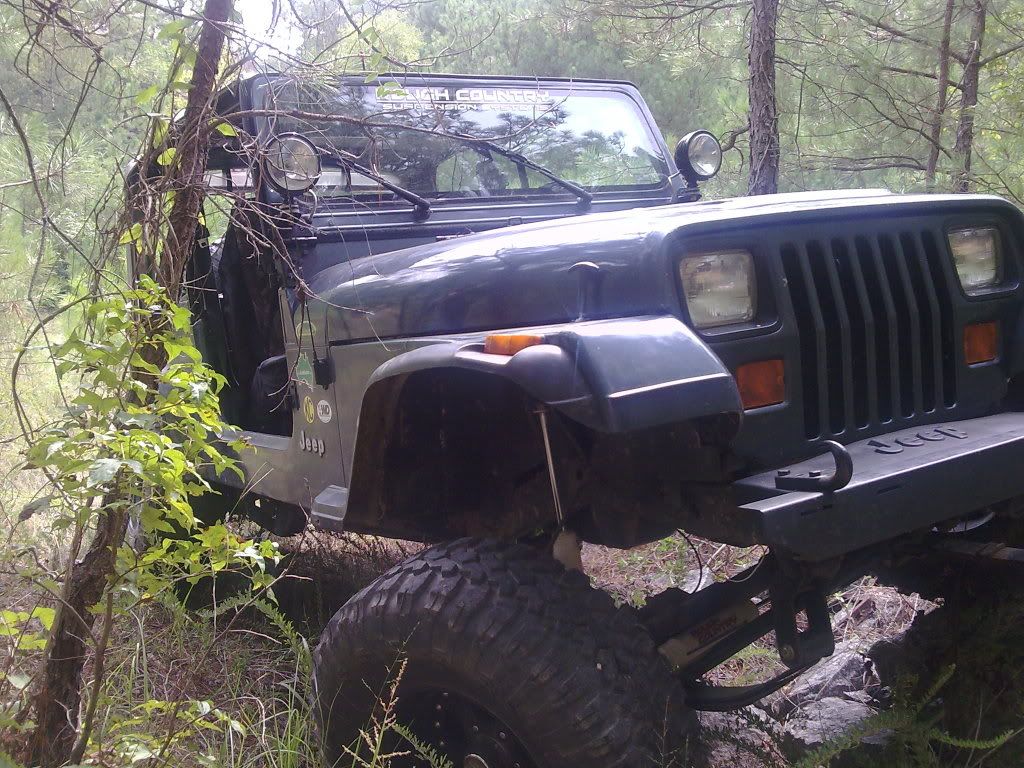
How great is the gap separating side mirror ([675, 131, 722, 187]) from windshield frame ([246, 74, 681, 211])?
0.05 meters

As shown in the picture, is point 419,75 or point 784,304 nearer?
point 784,304

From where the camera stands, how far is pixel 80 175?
4.43 m

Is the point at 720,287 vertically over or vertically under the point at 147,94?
under

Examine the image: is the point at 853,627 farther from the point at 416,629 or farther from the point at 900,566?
the point at 416,629

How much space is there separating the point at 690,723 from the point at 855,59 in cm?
550

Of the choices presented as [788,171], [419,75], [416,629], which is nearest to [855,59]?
[788,171]

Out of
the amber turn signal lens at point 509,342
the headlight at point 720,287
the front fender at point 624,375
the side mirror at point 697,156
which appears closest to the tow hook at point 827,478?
the front fender at point 624,375

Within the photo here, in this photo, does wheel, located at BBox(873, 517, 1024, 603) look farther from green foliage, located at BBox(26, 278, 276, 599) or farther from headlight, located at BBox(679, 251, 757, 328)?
green foliage, located at BBox(26, 278, 276, 599)

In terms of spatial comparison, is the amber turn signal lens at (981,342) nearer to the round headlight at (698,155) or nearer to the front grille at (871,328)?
the front grille at (871,328)

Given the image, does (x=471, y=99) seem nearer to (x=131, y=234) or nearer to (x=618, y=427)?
(x=131, y=234)

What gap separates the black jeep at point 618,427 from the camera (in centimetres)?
189

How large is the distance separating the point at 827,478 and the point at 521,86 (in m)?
2.23

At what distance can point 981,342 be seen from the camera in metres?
2.52

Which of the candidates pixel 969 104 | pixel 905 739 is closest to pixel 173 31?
pixel 905 739
